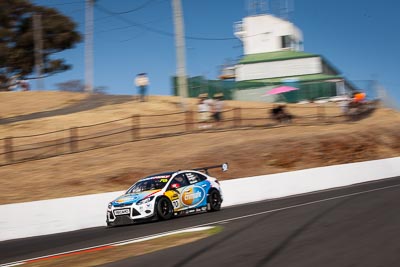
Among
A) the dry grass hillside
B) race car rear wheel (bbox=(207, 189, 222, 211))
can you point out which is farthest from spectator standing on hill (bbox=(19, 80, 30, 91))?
race car rear wheel (bbox=(207, 189, 222, 211))

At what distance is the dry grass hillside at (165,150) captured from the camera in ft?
77.3

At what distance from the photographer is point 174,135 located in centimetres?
3119

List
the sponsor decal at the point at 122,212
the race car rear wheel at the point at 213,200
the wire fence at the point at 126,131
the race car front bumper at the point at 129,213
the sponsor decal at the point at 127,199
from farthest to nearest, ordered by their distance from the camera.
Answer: the wire fence at the point at 126,131, the race car rear wheel at the point at 213,200, the sponsor decal at the point at 127,199, the sponsor decal at the point at 122,212, the race car front bumper at the point at 129,213

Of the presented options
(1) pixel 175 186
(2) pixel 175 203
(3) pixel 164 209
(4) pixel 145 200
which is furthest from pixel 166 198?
(4) pixel 145 200

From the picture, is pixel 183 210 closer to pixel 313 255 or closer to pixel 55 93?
pixel 313 255

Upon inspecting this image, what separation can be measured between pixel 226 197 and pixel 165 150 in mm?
8438

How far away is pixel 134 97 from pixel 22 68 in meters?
24.6

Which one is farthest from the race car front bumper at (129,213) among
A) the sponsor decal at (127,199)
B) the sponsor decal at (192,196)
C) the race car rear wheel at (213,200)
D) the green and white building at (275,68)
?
the green and white building at (275,68)

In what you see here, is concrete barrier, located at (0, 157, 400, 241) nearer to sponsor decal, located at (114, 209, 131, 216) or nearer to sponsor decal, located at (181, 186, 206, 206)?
sponsor decal, located at (114, 209, 131, 216)

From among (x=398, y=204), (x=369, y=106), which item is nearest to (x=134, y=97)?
(x=369, y=106)

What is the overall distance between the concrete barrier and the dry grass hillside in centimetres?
333

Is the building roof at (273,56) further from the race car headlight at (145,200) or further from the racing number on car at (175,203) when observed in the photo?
the race car headlight at (145,200)

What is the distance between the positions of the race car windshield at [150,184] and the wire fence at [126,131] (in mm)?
11960

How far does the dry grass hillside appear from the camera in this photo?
23.6m
